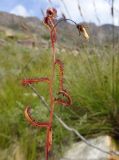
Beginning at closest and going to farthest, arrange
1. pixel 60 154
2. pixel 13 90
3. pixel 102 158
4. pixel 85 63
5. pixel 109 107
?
pixel 102 158
pixel 60 154
pixel 109 107
pixel 85 63
pixel 13 90

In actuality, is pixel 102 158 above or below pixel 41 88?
below

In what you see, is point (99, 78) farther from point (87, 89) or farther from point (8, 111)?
point (8, 111)

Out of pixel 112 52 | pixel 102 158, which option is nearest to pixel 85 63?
pixel 112 52

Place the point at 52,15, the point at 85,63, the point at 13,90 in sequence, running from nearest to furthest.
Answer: the point at 52,15 → the point at 85,63 → the point at 13,90

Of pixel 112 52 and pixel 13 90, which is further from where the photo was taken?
pixel 13 90

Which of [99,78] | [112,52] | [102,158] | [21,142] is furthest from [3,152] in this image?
[112,52]

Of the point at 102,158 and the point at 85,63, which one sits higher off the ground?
the point at 85,63

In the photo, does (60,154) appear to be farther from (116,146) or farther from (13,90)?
(13,90)

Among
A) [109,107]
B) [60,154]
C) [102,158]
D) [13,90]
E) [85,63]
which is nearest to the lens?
[102,158]

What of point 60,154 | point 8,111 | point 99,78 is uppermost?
point 99,78
